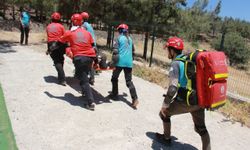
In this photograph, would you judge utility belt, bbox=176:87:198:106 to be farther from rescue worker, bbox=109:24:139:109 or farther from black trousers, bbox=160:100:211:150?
rescue worker, bbox=109:24:139:109

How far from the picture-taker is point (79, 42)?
5953 millimetres

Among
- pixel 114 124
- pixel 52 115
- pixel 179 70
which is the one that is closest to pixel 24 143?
pixel 52 115

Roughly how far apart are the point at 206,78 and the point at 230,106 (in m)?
4.47

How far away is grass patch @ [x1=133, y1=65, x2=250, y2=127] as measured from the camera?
7.02 metres

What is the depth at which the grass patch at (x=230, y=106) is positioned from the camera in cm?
702

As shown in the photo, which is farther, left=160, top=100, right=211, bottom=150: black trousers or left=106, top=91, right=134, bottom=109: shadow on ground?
left=106, top=91, right=134, bottom=109: shadow on ground

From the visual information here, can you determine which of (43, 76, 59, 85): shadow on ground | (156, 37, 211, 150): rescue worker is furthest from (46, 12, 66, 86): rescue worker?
(156, 37, 211, 150): rescue worker

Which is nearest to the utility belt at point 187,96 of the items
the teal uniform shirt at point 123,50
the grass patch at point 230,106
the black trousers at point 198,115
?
the black trousers at point 198,115

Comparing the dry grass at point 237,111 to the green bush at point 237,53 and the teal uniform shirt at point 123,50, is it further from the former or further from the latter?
the green bush at point 237,53

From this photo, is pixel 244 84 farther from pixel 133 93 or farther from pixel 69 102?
pixel 69 102

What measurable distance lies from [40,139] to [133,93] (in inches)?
97.2

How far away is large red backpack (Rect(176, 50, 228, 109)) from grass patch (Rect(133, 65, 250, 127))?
3.11 m

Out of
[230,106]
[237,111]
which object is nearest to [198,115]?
[237,111]

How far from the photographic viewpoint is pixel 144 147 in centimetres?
482
